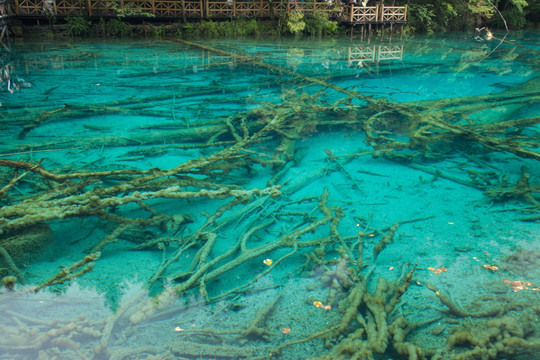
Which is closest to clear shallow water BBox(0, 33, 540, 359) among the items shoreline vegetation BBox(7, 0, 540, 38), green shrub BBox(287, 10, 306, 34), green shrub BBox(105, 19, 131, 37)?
green shrub BBox(105, 19, 131, 37)

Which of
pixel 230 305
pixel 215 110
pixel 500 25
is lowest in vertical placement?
pixel 230 305

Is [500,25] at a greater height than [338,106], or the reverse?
[500,25]

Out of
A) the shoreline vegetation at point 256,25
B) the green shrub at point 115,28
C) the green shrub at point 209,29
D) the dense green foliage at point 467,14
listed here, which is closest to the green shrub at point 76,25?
the shoreline vegetation at point 256,25

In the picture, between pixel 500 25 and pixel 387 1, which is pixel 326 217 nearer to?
pixel 387 1

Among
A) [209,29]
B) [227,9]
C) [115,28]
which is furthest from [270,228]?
[227,9]

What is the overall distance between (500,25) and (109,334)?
3257 centimetres

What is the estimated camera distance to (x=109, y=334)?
249cm

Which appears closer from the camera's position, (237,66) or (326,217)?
(326,217)

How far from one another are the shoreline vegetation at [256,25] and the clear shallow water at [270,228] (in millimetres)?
13382

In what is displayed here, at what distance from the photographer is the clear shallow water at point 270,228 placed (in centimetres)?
255

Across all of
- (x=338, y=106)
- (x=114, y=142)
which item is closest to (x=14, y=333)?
(x=114, y=142)

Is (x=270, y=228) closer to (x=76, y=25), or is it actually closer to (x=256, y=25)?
(x=76, y=25)

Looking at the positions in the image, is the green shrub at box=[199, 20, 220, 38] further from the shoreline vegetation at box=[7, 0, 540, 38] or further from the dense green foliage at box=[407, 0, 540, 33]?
the dense green foliage at box=[407, 0, 540, 33]

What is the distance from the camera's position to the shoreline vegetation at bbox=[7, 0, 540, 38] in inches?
767
